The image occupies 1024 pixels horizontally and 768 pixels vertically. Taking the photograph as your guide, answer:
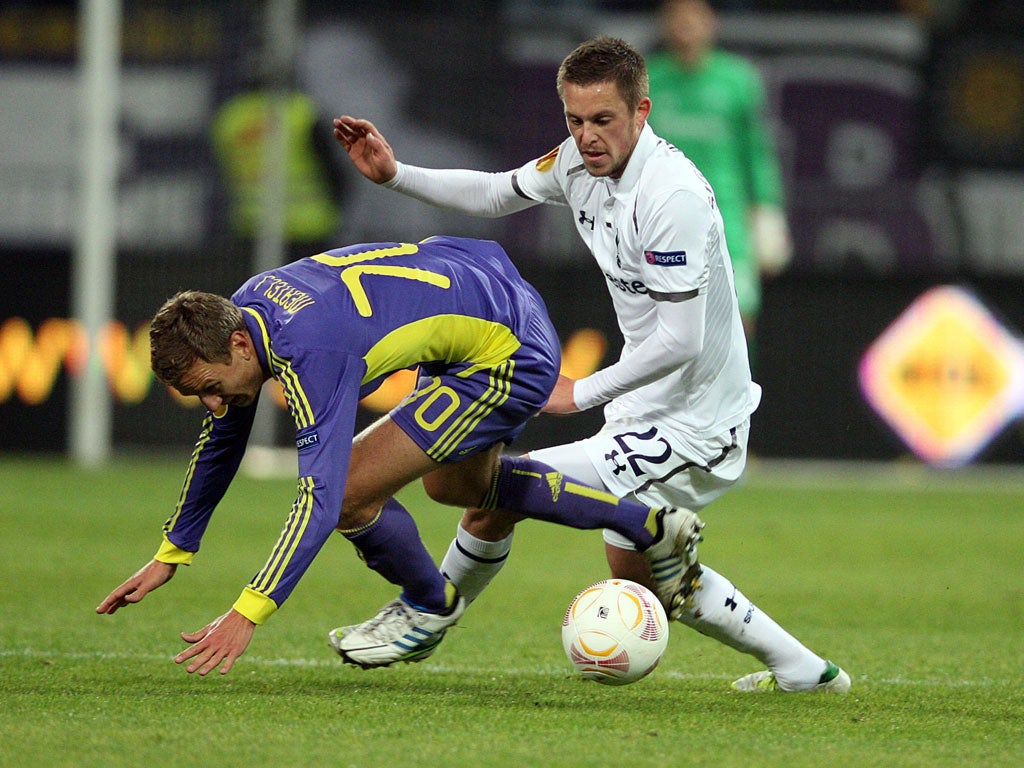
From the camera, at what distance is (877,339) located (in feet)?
38.3

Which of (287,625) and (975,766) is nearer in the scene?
(975,766)

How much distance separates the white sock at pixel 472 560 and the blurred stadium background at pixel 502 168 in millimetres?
6632

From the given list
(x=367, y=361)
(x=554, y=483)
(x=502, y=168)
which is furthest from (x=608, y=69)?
(x=502, y=168)

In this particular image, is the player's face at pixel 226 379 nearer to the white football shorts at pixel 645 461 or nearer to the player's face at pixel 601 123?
the white football shorts at pixel 645 461

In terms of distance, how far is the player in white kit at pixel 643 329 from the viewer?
171 inches

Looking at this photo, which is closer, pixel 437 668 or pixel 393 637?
pixel 393 637

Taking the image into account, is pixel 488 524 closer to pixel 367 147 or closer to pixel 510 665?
pixel 510 665

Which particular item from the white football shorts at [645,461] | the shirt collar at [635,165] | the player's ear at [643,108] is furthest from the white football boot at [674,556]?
the player's ear at [643,108]

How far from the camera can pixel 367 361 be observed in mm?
4133

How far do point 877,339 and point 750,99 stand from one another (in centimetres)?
305

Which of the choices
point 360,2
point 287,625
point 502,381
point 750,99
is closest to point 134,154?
point 360,2

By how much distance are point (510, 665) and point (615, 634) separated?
2.37 ft

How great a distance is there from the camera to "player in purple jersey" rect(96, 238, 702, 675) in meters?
3.96

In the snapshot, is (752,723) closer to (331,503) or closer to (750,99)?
(331,503)
